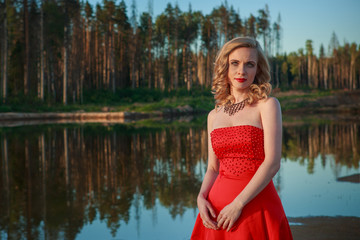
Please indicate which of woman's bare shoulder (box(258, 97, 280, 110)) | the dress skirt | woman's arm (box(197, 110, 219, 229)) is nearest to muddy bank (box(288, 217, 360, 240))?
woman's arm (box(197, 110, 219, 229))

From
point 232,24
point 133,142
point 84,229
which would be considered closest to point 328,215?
point 84,229

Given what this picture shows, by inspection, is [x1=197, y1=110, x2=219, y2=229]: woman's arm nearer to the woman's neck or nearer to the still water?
the woman's neck

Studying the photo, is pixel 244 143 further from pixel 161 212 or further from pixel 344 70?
pixel 344 70

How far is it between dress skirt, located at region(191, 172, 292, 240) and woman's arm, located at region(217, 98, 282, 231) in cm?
5

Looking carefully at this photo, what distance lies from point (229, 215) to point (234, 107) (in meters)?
0.54

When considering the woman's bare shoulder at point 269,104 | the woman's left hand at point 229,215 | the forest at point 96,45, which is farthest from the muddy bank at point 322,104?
the woman's left hand at point 229,215

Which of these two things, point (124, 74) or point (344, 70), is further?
point (344, 70)

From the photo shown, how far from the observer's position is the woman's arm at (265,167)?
1802mm

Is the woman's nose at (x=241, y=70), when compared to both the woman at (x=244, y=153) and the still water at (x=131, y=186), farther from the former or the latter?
the still water at (x=131, y=186)

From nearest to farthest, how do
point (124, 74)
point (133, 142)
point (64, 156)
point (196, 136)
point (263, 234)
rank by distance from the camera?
point (263, 234) < point (64, 156) < point (133, 142) < point (196, 136) < point (124, 74)

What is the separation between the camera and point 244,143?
1901 millimetres

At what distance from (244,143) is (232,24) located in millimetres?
64047

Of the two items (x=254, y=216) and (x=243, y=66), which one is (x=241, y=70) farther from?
(x=254, y=216)

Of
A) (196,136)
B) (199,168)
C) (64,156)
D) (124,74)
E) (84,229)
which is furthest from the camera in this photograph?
(124,74)
